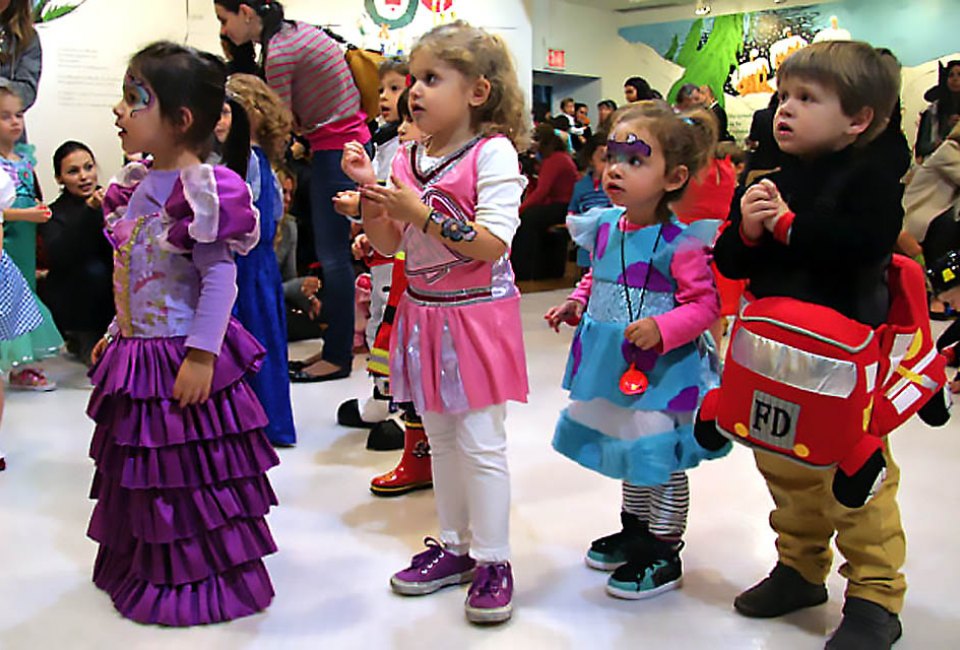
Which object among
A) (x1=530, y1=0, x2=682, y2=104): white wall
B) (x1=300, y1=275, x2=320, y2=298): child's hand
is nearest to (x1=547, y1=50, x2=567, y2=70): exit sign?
(x1=530, y1=0, x2=682, y2=104): white wall

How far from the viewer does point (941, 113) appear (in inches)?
248

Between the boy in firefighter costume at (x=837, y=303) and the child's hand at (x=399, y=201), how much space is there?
0.61m

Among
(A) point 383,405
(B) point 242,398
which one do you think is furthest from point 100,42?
(B) point 242,398

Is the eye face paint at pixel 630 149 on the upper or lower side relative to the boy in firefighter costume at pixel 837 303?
upper

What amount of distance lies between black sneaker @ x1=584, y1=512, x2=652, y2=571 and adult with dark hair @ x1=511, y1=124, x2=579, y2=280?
5412 millimetres

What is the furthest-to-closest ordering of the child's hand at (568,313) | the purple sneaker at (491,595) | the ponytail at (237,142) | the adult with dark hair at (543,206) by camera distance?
the adult with dark hair at (543,206) → the ponytail at (237,142) → the child's hand at (568,313) → the purple sneaker at (491,595)

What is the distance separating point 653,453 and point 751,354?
40 centimetres

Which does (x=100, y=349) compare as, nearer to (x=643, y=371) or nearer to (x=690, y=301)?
(x=643, y=371)

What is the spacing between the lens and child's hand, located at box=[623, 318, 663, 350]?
1916 millimetres

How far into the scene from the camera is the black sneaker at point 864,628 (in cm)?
176

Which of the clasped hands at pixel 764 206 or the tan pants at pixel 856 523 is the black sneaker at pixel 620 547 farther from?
the clasped hands at pixel 764 206

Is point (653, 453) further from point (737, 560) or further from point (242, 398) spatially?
point (242, 398)

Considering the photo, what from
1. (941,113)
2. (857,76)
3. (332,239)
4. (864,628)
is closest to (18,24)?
(332,239)

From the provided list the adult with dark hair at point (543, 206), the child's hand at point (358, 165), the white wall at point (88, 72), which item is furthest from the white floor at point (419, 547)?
the adult with dark hair at point (543, 206)
